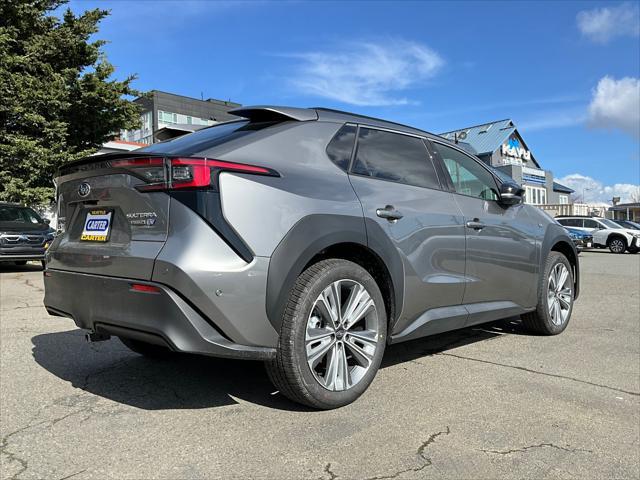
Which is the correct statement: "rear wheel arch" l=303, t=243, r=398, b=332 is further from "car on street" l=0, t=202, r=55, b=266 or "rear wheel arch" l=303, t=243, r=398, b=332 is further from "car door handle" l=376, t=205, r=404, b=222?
"car on street" l=0, t=202, r=55, b=266

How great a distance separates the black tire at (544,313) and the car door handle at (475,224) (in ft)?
3.89

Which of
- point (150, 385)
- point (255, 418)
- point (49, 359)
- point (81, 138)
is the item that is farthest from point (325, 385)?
point (81, 138)

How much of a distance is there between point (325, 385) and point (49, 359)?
252 cm

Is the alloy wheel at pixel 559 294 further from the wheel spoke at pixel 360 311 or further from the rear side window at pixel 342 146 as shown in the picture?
the rear side window at pixel 342 146

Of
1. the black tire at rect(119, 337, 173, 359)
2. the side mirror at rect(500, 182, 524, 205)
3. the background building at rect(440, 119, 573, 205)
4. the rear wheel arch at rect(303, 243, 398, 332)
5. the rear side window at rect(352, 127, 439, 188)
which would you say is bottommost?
the black tire at rect(119, 337, 173, 359)

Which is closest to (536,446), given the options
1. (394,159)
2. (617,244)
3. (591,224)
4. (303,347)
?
(303,347)

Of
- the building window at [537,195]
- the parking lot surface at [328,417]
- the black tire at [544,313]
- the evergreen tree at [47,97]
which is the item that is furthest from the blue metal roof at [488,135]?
the parking lot surface at [328,417]

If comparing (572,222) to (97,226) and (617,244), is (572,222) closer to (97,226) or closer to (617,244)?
(617,244)

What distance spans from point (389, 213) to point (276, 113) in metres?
0.97

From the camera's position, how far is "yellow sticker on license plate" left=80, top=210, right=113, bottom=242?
311 cm

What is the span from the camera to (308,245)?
9.72ft

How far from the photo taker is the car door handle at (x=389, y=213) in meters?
3.43

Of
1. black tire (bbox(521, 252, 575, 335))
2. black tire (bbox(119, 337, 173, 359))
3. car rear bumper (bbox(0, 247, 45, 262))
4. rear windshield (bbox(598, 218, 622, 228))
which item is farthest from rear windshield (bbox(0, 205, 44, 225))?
rear windshield (bbox(598, 218, 622, 228))

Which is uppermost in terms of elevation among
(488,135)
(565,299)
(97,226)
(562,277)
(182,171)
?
(488,135)
